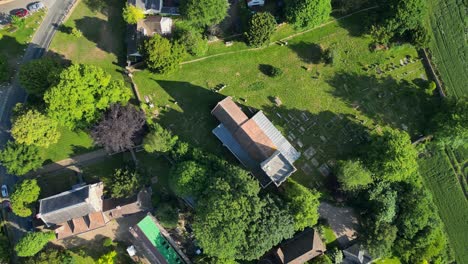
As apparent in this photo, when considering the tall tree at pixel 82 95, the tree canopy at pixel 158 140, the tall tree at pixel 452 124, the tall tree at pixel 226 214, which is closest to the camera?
the tall tree at pixel 226 214

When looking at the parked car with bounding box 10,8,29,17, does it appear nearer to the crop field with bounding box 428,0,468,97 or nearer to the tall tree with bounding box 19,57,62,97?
the tall tree with bounding box 19,57,62,97

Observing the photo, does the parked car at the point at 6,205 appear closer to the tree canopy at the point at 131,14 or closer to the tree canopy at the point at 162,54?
the tree canopy at the point at 162,54

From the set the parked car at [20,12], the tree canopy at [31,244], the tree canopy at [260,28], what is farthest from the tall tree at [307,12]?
the tree canopy at [31,244]

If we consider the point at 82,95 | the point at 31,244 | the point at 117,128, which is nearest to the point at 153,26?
the point at 82,95

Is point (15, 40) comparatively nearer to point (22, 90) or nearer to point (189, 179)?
point (22, 90)

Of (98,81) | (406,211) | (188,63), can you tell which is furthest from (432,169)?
(98,81)

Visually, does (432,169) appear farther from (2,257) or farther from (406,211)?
(2,257)
